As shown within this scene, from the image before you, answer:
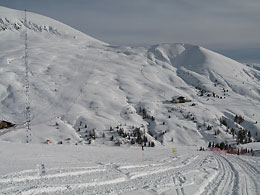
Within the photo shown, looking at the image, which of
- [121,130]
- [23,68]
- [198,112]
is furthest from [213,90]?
[23,68]

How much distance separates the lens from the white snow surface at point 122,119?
33.6 feet

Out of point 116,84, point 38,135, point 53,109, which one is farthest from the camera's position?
point 116,84

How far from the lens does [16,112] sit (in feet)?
197

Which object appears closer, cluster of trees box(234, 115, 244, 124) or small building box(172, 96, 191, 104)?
cluster of trees box(234, 115, 244, 124)

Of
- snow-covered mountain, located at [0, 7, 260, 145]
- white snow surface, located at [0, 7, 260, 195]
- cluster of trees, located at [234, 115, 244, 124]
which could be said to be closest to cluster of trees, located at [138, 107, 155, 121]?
snow-covered mountain, located at [0, 7, 260, 145]

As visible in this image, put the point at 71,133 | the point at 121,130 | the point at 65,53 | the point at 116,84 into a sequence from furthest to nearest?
the point at 65,53 → the point at 116,84 → the point at 121,130 → the point at 71,133

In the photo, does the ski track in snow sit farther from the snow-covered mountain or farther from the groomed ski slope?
the snow-covered mountain

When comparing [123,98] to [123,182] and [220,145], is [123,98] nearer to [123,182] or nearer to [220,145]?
[220,145]

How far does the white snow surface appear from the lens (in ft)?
33.6

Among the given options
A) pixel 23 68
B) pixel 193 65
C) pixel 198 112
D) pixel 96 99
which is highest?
pixel 193 65

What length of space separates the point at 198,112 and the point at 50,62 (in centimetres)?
7034

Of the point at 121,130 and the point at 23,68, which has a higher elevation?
the point at 23,68

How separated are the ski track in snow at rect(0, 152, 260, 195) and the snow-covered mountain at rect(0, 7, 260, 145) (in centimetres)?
3884

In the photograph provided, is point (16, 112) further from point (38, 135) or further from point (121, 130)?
point (121, 130)
